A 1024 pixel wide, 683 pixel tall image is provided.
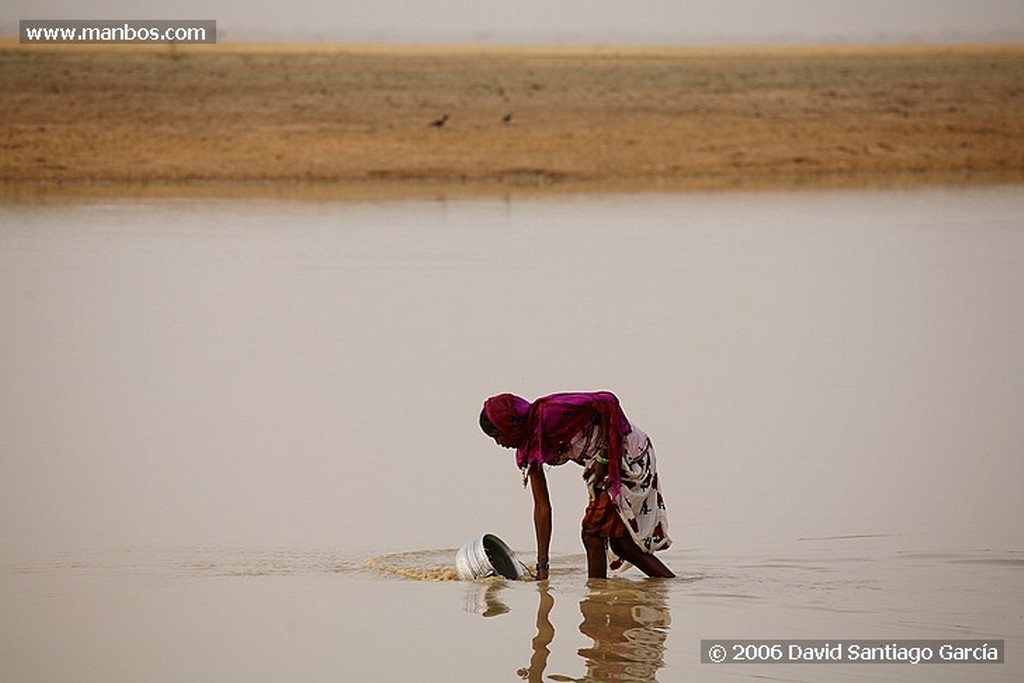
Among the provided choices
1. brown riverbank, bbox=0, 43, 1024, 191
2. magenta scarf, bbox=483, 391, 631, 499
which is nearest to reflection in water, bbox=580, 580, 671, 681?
magenta scarf, bbox=483, 391, 631, 499

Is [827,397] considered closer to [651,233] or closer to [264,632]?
[264,632]

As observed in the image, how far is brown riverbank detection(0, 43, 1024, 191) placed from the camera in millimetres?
31734

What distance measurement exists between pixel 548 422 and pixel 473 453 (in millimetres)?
3005

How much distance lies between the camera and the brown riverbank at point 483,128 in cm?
3173

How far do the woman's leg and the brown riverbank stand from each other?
22.8 meters

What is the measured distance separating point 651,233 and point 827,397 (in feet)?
34.0

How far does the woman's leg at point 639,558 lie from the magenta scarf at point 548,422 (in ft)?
1.44

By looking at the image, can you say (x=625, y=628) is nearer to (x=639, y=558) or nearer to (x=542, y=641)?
(x=542, y=641)

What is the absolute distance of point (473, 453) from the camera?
33.6 ft

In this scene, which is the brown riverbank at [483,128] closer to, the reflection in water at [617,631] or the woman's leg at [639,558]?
the woman's leg at [639,558]

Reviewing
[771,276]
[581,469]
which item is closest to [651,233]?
[771,276]

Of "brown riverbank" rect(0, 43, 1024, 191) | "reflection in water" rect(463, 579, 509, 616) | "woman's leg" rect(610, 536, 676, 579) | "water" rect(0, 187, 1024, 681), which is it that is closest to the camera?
"water" rect(0, 187, 1024, 681)

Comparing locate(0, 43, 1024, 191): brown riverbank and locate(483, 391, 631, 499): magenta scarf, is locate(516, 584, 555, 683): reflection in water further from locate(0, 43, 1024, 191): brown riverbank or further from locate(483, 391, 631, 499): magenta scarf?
locate(0, 43, 1024, 191): brown riverbank

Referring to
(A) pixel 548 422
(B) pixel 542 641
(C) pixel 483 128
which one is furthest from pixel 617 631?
(C) pixel 483 128
